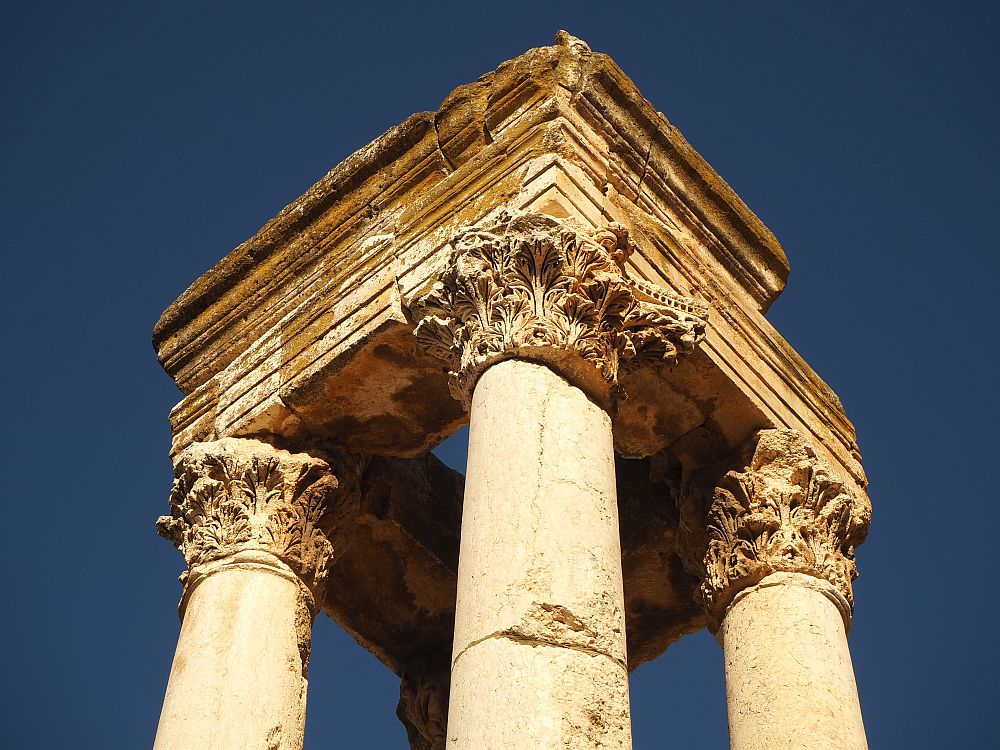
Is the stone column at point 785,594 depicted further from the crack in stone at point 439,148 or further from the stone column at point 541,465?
the crack in stone at point 439,148

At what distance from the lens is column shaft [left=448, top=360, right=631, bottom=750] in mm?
9867

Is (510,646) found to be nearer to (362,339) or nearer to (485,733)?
(485,733)

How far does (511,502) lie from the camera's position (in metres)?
11.1

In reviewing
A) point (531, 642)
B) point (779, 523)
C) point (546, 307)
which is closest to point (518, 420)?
point (546, 307)

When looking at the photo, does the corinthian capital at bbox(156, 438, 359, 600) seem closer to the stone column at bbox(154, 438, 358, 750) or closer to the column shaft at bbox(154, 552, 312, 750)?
the stone column at bbox(154, 438, 358, 750)

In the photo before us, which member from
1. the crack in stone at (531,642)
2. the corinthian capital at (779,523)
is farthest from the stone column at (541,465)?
the corinthian capital at (779,523)

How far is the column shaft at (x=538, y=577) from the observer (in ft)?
32.4

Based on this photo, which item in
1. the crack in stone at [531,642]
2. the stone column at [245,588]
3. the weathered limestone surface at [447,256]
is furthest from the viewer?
the weathered limestone surface at [447,256]

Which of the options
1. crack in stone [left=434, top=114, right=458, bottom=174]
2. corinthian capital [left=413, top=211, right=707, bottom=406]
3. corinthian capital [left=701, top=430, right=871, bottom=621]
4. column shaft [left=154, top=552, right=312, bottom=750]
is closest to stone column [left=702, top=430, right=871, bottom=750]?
corinthian capital [left=701, top=430, right=871, bottom=621]

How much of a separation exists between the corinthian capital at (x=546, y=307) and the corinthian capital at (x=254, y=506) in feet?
7.61

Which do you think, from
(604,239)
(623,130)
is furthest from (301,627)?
(623,130)

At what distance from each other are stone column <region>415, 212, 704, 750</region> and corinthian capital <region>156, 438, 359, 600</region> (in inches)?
91.7

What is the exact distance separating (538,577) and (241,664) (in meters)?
4.07

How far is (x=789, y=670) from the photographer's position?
13.5 metres
